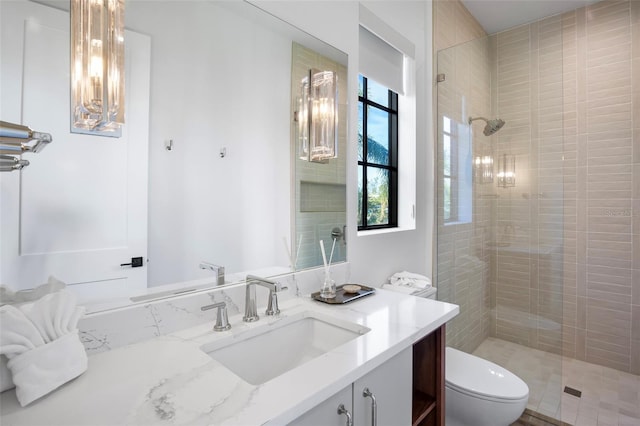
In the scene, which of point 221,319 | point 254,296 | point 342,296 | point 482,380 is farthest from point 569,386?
point 221,319

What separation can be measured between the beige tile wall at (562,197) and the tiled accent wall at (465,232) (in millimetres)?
10

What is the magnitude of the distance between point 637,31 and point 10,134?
137 inches

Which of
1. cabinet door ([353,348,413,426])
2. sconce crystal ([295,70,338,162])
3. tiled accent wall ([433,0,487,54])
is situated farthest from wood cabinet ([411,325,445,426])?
tiled accent wall ([433,0,487,54])

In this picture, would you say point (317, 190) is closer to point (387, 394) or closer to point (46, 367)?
point (387, 394)

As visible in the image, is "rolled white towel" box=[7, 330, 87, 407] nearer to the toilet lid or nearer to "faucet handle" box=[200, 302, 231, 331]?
"faucet handle" box=[200, 302, 231, 331]

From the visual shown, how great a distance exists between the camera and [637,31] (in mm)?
2275

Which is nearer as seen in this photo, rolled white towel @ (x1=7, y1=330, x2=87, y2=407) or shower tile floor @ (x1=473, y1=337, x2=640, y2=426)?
rolled white towel @ (x1=7, y1=330, x2=87, y2=407)

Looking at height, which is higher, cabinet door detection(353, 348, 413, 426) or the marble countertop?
the marble countertop

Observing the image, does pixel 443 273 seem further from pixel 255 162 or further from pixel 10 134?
pixel 10 134

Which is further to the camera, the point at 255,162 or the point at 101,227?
the point at 255,162

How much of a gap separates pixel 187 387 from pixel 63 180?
617 mm

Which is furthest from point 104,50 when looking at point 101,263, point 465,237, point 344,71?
point 465,237

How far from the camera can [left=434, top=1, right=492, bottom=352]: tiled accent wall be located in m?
2.23

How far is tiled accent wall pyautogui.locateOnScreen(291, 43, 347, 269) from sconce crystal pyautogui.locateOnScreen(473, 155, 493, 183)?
1078 millimetres
